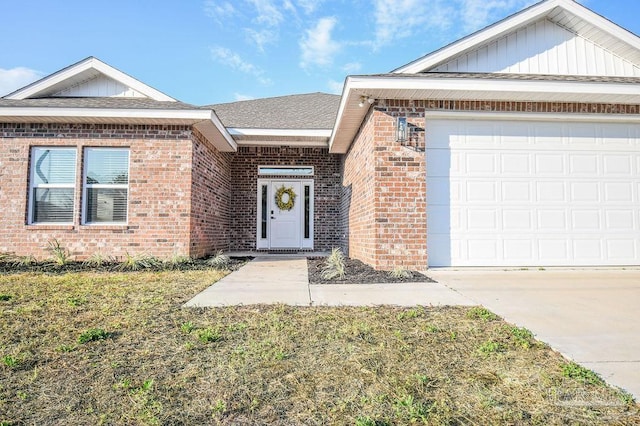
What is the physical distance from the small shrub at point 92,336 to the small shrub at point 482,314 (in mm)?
2962

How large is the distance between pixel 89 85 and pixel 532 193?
31.4ft

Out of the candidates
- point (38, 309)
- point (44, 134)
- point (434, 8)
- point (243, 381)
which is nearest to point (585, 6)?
point (434, 8)

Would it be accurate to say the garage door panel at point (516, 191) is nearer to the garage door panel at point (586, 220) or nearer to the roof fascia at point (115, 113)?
the garage door panel at point (586, 220)

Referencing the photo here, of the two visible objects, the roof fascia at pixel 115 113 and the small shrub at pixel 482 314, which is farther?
the roof fascia at pixel 115 113

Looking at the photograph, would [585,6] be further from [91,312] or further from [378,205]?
[91,312]

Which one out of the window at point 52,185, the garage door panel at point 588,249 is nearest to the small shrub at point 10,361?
the window at point 52,185

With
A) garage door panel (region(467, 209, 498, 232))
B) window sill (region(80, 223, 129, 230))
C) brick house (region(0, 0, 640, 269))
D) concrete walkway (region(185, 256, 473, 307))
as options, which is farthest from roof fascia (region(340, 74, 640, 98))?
window sill (region(80, 223, 129, 230))

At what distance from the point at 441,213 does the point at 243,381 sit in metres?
4.84

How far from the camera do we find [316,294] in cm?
418

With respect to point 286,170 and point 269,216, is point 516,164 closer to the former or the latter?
point 286,170

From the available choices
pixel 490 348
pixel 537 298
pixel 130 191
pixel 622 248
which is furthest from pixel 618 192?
pixel 130 191

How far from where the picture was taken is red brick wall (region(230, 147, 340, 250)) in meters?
10.7

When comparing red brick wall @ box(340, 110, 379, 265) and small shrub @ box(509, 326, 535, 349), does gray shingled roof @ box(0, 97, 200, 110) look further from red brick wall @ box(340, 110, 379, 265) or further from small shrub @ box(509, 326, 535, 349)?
small shrub @ box(509, 326, 535, 349)

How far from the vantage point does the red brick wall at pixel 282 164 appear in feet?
35.2
